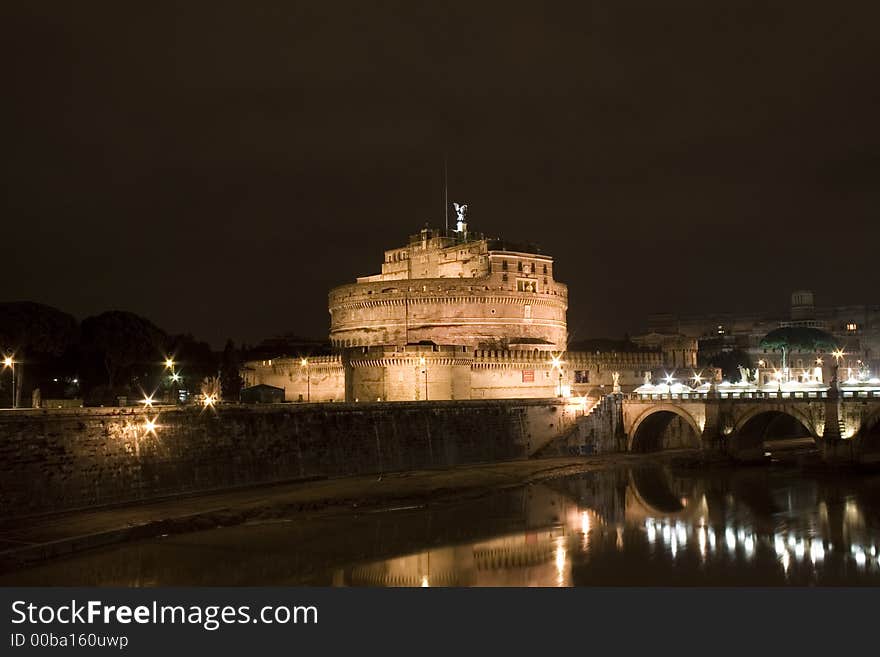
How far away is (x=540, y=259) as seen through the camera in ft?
229

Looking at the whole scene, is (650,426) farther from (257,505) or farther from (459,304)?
(257,505)

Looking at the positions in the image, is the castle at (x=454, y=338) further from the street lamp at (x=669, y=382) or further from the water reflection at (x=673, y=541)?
the water reflection at (x=673, y=541)

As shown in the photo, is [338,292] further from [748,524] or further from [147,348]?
[748,524]

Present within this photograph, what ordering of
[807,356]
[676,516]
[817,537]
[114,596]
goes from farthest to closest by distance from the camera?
[807,356] → [676,516] → [817,537] → [114,596]

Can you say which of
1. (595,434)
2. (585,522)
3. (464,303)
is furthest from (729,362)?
(585,522)

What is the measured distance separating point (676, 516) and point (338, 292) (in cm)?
4015

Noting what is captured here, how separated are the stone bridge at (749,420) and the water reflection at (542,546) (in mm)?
4676

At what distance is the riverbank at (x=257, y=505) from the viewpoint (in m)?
28.4

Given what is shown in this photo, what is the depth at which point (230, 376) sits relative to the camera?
69812 millimetres

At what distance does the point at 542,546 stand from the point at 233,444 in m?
15.3

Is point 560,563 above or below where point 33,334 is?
below

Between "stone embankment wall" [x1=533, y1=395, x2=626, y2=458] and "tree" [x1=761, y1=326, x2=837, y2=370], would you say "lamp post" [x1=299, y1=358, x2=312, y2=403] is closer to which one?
"stone embankment wall" [x1=533, y1=395, x2=626, y2=458]

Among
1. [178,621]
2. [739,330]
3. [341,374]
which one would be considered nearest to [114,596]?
[178,621]

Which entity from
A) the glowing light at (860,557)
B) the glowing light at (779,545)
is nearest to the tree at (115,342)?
the glowing light at (779,545)
